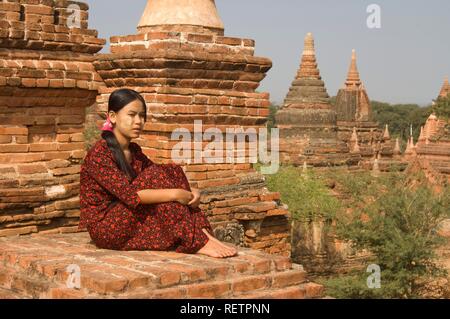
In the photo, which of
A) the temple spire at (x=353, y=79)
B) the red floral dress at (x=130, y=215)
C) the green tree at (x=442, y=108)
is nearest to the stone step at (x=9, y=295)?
the red floral dress at (x=130, y=215)

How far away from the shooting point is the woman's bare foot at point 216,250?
406 cm

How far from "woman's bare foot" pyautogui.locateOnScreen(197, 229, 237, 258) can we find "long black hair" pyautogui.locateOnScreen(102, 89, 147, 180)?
64 centimetres

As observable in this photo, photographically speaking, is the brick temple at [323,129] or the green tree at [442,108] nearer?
the brick temple at [323,129]

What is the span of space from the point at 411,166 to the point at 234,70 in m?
21.3

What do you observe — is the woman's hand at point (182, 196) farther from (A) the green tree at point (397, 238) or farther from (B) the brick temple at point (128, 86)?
(A) the green tree at point (397, 238)

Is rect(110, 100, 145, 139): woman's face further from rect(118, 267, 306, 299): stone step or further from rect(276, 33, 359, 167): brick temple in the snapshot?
rect(276, 33, 359, 167): brick temple

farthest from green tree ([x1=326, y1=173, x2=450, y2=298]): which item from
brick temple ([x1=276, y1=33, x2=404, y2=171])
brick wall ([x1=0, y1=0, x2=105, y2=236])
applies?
brick temple ([x1=276, y1=33, x2=404, y2=171])

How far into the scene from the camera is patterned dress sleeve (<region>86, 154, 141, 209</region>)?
416 cm

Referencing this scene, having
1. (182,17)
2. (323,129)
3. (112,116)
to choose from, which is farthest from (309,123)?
(112,116)

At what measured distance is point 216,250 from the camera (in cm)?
409

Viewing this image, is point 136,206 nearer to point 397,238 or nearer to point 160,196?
point 160,196

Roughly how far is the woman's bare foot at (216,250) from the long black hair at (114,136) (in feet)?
2.12

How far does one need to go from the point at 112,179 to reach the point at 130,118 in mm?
392

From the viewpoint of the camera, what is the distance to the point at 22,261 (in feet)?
12.9
